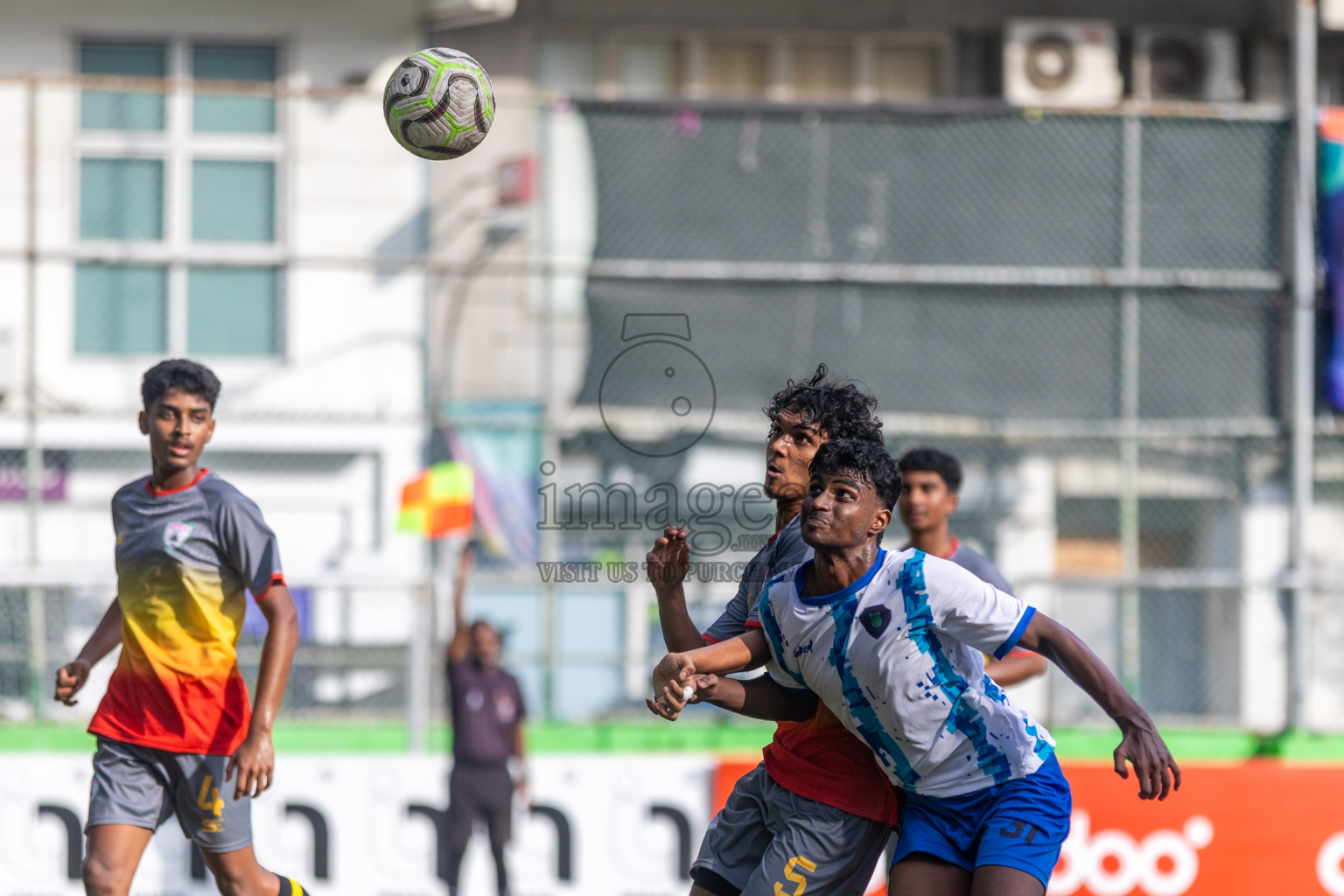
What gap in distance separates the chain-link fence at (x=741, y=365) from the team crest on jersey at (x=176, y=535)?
15.8 feet

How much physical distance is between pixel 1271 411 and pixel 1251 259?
1.17 m

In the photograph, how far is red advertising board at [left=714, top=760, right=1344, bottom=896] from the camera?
26.4ft

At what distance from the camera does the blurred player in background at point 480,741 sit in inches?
332

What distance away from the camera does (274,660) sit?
4.97m

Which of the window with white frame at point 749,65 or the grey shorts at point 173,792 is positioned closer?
the grey shorts at point 173,792

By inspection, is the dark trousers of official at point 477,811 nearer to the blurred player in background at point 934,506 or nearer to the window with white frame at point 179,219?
the blurred player in background at point 934,506

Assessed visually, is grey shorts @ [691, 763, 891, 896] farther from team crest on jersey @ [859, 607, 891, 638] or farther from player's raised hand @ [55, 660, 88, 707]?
player's raised hand @ [55, 660, 88, 707]

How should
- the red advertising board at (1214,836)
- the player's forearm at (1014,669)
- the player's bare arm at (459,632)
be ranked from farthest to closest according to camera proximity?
the player's bare arm at (459,632) → the red advertising board at (1214,836) → the player's forearm at (1014,669)

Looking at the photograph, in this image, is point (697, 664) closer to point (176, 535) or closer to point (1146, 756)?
point (1146, 756)

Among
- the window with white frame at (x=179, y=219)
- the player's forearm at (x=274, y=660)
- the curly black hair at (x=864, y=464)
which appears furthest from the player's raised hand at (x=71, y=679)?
the window with white frame at (x=179, y=219)

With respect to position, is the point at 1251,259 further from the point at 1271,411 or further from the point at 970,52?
the point at 970,52

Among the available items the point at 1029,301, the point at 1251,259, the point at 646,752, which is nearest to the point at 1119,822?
the point at 646,752

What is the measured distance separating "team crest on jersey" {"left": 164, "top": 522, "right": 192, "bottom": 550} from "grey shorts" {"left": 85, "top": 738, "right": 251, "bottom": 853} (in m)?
0.69

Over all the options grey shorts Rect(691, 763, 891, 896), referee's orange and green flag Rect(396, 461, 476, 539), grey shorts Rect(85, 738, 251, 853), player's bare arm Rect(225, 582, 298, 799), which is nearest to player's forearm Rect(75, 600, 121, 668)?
grey shorts Rect(85, 738, 251, 853)
